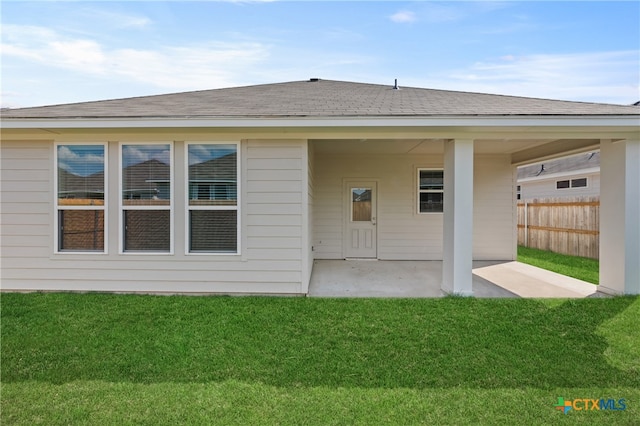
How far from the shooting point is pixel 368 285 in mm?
5559

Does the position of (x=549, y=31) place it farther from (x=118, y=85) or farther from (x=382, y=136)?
(x=118, y=85)

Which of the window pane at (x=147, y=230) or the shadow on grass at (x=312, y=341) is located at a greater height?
the window pane at (x=147, y=230)

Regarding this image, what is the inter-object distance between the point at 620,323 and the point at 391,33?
8647mm

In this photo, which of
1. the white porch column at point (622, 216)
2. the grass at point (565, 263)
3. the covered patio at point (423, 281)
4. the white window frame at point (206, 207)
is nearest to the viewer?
the white porch column at point (622, 216)

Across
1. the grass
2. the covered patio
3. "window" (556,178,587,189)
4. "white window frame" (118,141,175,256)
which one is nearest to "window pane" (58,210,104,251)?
"white window frame" (118,141,175,256)

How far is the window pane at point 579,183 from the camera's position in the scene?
39.3 feet

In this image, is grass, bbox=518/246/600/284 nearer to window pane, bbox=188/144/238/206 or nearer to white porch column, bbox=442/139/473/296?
white porch column, bbox=442/139/473/296

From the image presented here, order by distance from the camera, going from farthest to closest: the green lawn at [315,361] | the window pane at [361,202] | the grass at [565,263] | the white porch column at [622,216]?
the window pane at [361,202], the grass at [565,263], the white porch column at [622,216], the green lawn at [315,361]

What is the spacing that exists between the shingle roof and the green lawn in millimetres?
2744

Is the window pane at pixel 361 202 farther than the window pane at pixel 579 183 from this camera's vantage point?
No

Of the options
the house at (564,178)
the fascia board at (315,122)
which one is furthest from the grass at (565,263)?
the house at (564,178)

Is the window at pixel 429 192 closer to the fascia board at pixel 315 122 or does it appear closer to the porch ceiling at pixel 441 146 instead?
the porch ceiling at pixel 441 146

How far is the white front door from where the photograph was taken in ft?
26.4

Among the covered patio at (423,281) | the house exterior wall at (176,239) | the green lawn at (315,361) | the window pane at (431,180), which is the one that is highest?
the window pane at (431,180)
